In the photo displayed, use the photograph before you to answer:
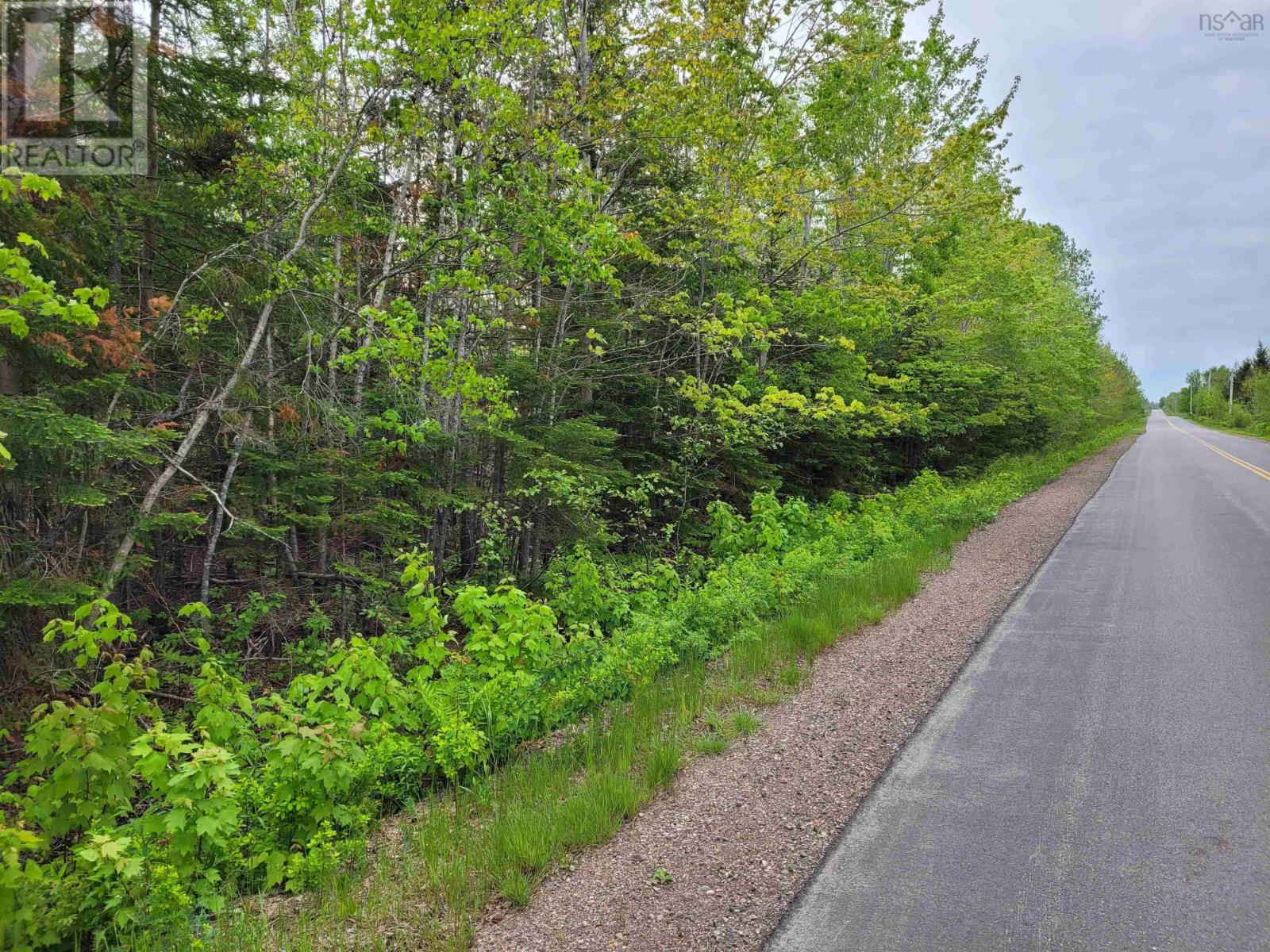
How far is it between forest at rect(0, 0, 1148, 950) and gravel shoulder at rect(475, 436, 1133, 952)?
0.77 ft

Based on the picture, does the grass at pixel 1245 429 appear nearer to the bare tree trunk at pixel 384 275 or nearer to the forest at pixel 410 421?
the forest at pixel 410 421

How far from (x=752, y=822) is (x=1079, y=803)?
5.58ft

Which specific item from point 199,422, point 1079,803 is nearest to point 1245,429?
point 1079,803

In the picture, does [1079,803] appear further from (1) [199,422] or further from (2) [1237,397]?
(2) [1237,397]

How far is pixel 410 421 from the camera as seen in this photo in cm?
789

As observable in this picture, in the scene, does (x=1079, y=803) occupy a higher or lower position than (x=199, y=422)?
lower

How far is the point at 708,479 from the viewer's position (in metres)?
12.4

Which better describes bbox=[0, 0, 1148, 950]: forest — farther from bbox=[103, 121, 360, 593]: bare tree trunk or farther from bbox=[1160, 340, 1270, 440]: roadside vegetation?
bbox=[1160, 340, 1270, 440]: roadside vegetation

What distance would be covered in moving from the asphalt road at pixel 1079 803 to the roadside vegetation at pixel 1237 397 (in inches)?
1859

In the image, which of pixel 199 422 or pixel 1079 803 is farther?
pixel 199 422

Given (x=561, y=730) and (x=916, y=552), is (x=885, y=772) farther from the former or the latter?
(x=916, y=552)

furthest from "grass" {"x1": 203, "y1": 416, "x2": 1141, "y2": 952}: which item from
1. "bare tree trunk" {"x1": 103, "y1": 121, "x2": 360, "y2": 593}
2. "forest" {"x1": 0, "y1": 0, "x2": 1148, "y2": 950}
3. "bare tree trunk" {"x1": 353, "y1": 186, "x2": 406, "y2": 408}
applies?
"bare tree trunk" {"x1": 353, "y1": 186, "x2": 406, "y2": 408}

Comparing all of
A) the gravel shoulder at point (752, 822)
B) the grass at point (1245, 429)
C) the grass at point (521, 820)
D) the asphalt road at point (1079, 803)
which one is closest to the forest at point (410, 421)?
the grass at point (521, 820)

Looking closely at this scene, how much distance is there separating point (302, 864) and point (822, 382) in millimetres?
12165
